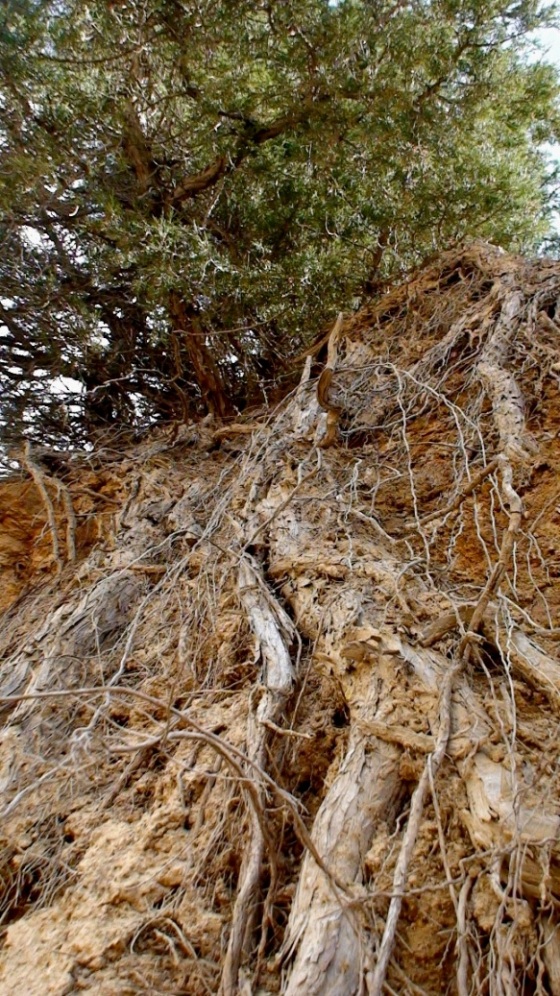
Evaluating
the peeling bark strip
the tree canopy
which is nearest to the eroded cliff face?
the peeling bark strip

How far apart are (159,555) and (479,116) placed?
11.9 ft

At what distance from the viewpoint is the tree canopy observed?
385 cm

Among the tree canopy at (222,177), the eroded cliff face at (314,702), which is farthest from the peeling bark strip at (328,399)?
the tree canopy at (222,177)

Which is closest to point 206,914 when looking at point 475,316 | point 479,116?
point 475,316

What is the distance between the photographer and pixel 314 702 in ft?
6.53

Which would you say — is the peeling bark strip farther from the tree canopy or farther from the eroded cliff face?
the tree canopy

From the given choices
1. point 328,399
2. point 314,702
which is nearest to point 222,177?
point 328,399

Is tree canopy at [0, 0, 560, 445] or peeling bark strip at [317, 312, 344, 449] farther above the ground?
tree canopy at [0, 0, 560, 445]

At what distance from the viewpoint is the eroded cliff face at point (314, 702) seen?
137 centimetres

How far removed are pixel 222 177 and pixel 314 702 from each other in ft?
11.9

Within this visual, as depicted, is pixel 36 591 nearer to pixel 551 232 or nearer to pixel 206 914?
pixel 206 914

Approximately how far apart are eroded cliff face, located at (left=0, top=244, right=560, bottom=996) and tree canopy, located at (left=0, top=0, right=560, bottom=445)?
3.01 ft

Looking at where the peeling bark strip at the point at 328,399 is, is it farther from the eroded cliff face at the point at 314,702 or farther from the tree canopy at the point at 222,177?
the tree canopy at the point at 222,177

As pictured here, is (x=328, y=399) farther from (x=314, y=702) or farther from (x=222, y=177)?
(x=222, y=177)
